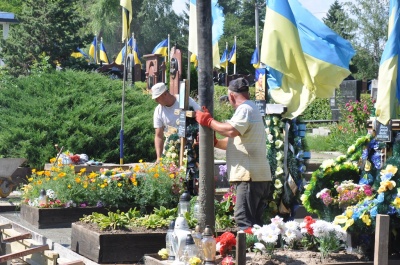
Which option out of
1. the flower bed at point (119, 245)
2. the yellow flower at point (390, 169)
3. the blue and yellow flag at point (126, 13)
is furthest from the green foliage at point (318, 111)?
the yellow flower at point (390, 169)

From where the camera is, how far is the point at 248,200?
8359 mm

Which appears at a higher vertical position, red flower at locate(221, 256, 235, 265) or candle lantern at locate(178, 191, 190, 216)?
candle lantern at locate(178, 191, 190, 216)

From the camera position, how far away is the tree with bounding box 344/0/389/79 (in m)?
55.2

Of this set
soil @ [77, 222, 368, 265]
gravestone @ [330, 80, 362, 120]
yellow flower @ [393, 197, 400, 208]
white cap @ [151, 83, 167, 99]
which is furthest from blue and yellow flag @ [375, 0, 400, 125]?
gravestone @ [330, 80, 362, 120]

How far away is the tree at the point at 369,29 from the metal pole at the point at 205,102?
48565mm

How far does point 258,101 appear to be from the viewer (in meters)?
10.2

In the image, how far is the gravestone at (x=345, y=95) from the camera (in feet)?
93.9

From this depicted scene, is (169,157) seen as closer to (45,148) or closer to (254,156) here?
(254,156)

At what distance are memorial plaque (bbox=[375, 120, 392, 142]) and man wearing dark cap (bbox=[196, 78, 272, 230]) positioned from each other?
43.7 inches

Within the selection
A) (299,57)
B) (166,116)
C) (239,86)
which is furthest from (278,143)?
(166,116)

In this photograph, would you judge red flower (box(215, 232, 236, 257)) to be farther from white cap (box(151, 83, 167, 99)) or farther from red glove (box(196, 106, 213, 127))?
white cap (box(151, 83, 167, 99))

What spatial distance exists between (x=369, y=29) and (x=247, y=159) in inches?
1920

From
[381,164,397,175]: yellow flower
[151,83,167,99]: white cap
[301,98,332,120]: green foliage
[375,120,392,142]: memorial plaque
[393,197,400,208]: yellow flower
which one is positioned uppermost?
[301,98,332,120]: green foliage

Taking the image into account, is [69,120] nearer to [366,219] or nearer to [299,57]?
[299,57]
